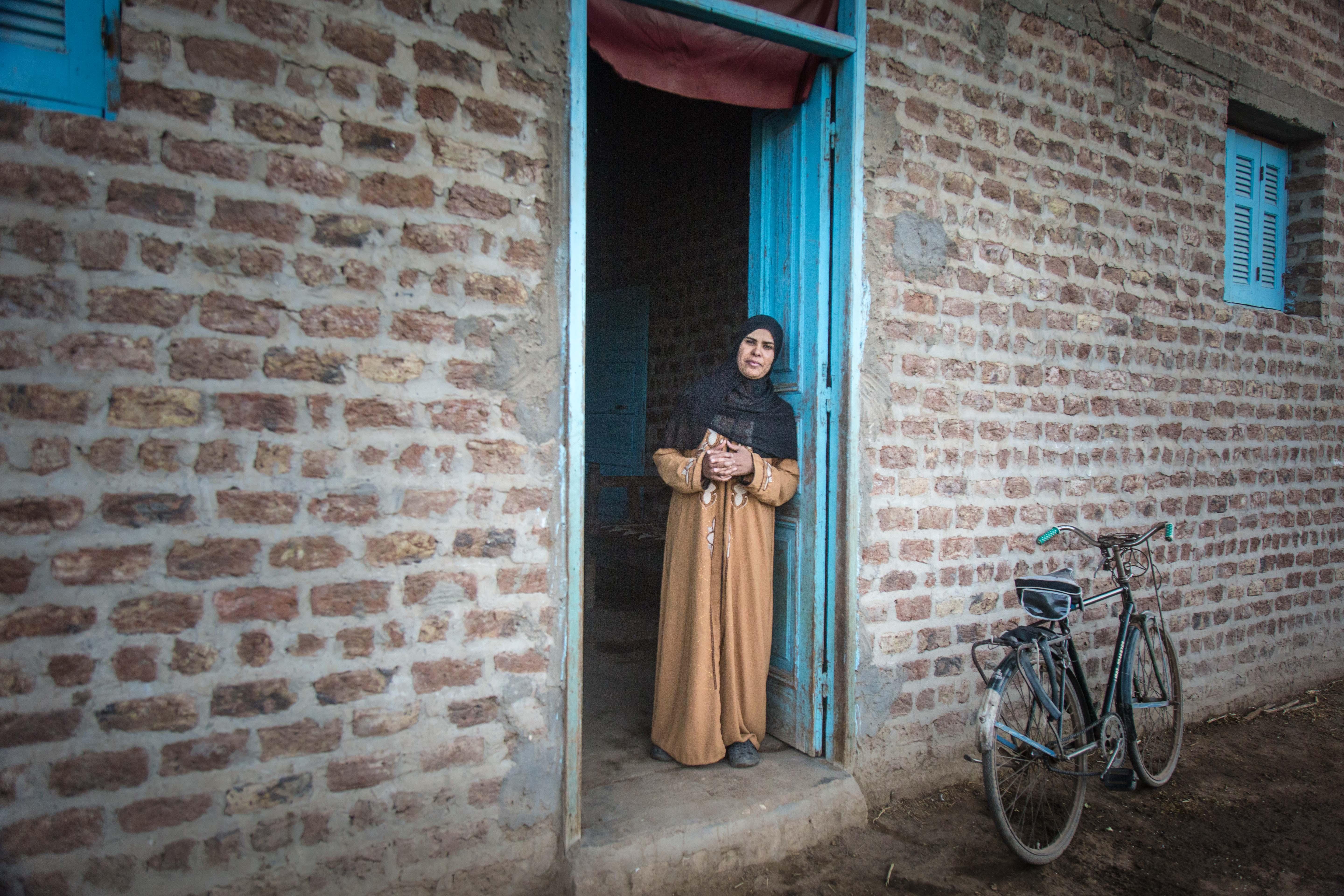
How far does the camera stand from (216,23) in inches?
79.0

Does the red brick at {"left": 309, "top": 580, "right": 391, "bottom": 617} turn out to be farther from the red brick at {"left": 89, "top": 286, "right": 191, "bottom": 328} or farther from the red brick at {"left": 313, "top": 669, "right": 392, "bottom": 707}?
the red brick at {"left": 89, "top": 286, "right": 191, "bottom": 328}

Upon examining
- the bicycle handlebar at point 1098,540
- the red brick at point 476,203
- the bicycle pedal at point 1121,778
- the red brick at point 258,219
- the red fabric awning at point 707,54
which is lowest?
the bicycle pedal at point 1121,778

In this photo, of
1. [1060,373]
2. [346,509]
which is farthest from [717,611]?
[1060,373]

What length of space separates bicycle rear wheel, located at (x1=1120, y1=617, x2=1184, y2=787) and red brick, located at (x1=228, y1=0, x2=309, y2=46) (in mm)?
3655

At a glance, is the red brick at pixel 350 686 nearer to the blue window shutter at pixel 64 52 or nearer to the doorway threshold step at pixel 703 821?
the doorway threshold step at pixel 703 821

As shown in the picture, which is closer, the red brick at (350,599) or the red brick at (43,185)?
the red brick at (43,185)

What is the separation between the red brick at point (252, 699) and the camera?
6.68 feet

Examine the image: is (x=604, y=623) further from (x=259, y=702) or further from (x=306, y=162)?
(x=306, y=162)

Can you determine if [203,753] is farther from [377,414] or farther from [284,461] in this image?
[377,414]

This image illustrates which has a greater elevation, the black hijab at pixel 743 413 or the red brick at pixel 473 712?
the black hijab at pixel 743 413

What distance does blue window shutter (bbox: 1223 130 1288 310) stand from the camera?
458 centimetres

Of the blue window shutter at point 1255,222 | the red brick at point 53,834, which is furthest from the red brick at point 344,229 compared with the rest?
the blue window shutter at point 1255,222

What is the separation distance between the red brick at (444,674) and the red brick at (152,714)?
553 mm

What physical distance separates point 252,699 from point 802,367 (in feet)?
7.29
